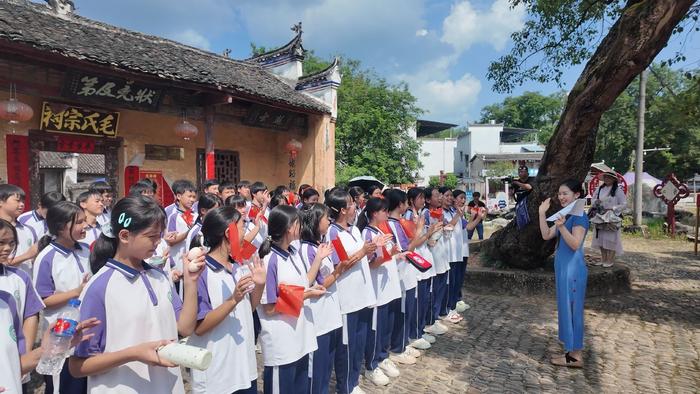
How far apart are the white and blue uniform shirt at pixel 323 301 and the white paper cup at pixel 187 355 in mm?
1413

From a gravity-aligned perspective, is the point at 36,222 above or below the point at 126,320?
above

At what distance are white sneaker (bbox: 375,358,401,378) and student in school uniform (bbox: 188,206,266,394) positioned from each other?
6.71 feet

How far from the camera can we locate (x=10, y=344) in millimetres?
2016

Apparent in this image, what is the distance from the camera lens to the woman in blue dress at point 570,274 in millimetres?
4328

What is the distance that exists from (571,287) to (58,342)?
14.2ft

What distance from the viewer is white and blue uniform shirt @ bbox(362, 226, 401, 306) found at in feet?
13.6

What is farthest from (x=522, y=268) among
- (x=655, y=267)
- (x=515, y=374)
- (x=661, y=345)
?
(x=655, y=267)

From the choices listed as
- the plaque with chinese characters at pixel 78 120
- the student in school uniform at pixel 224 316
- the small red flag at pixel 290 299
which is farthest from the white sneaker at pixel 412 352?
the plaque with chinese characters at pixel 78 120

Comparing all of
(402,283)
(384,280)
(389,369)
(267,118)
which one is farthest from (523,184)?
(267,118)

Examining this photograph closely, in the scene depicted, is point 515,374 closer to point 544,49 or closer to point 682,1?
point 682,1

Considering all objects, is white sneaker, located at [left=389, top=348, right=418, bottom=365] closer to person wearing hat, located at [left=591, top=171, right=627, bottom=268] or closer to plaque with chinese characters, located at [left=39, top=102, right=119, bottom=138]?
person wearing hat, located at [left=591, top=171, right=627, bottom=268]

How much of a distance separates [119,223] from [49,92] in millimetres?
7225

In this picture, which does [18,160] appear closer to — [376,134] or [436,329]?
[436,329]

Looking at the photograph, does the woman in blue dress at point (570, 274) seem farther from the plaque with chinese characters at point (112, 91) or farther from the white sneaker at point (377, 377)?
the plaque with chinese characters at point (112, 91)
